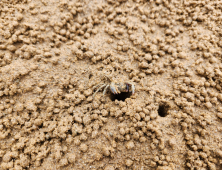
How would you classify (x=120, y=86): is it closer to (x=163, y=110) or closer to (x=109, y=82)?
(x=109, y=82)

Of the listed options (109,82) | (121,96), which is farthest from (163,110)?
(109,82)

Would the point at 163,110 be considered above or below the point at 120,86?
below

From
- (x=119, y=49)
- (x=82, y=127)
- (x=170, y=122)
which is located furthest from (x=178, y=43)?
(x=82, y=127)

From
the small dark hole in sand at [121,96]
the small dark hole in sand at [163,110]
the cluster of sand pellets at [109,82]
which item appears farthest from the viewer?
the small dark hole in sand at [121,96]

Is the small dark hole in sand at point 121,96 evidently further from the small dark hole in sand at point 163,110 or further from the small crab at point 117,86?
the small dark hole in sand at point 163,110

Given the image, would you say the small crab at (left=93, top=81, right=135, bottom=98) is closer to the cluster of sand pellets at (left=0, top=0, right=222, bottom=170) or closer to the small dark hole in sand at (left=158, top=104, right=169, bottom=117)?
the cluster of sand pellets at (left=0, top=0, right=222, bottom=170)

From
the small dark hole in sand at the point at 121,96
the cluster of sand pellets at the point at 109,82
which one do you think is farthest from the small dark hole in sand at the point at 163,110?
the small dark hole in sand at the point at 121,96

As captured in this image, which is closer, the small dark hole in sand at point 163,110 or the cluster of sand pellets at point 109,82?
Result: the cluster of sand pellets at point 109,82

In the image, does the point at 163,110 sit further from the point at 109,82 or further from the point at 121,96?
the point at 109,82

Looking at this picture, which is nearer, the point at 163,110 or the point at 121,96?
the point at 163,110
